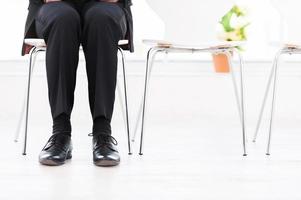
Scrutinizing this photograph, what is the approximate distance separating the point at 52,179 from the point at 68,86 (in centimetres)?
36

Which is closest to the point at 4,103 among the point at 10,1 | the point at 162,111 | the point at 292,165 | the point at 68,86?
the point at 10,1

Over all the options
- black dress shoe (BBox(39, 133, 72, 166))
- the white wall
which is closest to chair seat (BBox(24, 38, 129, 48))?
black dress shoe (BBox(39, 133, 72, 166))

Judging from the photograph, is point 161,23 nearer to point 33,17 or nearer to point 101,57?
point 33,17

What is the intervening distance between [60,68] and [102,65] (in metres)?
0.14

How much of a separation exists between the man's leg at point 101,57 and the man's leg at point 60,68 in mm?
49

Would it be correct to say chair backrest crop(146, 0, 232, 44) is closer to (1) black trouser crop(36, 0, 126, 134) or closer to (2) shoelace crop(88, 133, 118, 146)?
(1) black trouser crop(36, 0, 126, 134)

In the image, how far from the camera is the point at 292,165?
1.76 meters

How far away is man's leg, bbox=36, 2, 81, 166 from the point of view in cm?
168

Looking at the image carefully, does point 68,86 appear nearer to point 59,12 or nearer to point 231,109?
point 59,12

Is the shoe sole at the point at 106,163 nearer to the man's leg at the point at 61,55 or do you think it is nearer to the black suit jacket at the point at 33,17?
the man's leg at the point at 61,55

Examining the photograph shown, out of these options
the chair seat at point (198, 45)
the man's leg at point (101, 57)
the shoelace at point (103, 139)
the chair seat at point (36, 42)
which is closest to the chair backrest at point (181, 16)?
the chair seat at point (198, 45)

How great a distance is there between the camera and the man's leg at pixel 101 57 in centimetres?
170

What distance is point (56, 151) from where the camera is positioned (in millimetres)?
1673

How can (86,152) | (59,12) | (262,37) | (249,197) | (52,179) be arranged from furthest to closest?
(262,37)
(86,152)
(59,12)
(52,179)
(249,197)
